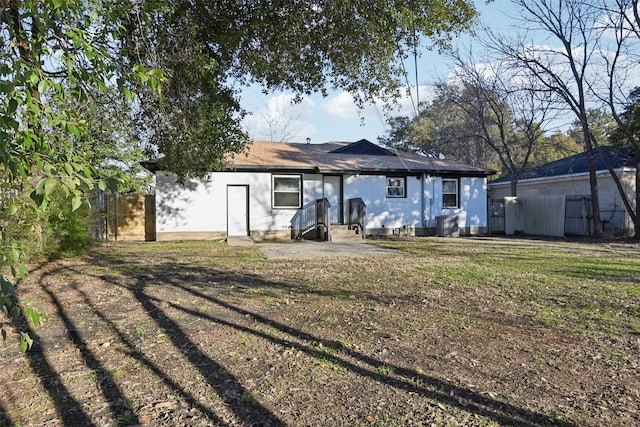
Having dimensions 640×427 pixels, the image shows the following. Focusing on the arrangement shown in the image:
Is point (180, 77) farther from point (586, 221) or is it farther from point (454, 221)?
point (586, 221)

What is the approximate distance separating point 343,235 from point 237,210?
392cm

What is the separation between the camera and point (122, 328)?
4.53 metres

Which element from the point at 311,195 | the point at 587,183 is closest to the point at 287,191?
the point at 311,195

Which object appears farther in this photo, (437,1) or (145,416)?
(437,1)

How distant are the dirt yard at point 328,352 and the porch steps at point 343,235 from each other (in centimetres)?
715

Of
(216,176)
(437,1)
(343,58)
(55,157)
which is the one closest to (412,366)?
(55,157)

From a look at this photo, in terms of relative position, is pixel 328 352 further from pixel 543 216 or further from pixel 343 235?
pixel 543 216

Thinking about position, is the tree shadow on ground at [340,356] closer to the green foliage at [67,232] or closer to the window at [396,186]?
the green foliage at [67,232]

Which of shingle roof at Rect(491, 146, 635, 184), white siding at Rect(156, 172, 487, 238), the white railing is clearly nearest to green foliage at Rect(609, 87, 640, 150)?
shingle roof at Rect(491, 146, 635, 184)

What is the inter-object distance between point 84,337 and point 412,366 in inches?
125

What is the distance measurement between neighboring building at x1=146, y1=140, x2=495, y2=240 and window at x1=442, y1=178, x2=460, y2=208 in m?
0.04

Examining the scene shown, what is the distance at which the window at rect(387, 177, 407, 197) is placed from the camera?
1716 centimetres

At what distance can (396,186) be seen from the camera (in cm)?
1722

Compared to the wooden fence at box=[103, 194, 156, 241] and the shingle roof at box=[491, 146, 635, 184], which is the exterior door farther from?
the shingle roof at box=[491, 146, 635, 184]
